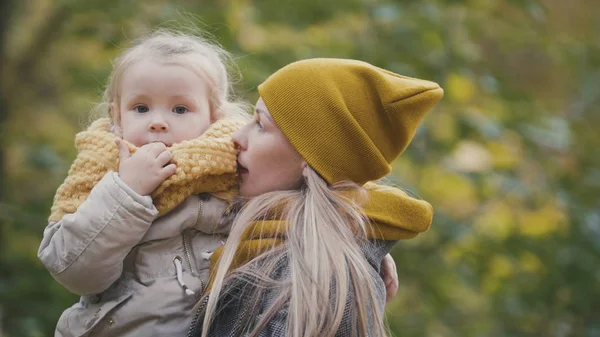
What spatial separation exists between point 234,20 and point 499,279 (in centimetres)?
213

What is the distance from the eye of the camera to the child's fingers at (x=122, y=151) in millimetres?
1980

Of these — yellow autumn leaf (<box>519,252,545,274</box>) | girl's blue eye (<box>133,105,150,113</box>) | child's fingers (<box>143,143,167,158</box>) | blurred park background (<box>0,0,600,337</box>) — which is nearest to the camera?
child's fingers (<box>143,143,167,158</box>)

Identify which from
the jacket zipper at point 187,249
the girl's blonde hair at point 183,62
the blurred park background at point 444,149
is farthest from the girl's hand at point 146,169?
the blurred park background at point 444,149

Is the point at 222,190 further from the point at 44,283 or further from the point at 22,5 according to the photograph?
the point at 22,5

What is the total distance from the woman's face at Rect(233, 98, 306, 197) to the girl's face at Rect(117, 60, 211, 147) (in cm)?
15

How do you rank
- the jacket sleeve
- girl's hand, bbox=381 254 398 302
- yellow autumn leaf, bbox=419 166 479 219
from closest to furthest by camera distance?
1. the jacket sleeve
2. girl's hand, bbox=381 254 398 302
3. yellow autumn leaf, bbox=419 166 479 219

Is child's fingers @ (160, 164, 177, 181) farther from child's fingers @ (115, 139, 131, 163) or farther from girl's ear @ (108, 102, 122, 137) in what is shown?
girl's ear @ (108, 102, 122, 137)

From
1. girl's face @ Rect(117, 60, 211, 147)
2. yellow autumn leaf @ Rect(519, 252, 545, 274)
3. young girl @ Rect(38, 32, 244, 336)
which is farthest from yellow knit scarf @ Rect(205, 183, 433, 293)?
yellow autumn leaf @ Rect(519, 252, 545, 274)

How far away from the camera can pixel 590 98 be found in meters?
5.09

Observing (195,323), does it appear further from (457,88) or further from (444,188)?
(444,188)

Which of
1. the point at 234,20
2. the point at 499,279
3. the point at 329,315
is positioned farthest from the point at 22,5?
the point at 329,315

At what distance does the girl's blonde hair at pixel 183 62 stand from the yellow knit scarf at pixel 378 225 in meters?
Answer: 0.39

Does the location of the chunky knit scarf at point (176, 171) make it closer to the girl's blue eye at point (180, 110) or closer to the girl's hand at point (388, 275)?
the girl's blue eye at point (180, 110)

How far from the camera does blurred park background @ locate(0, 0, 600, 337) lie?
4.09 m
